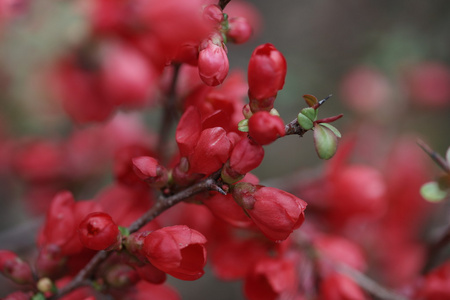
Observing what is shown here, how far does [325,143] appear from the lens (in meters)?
0.56

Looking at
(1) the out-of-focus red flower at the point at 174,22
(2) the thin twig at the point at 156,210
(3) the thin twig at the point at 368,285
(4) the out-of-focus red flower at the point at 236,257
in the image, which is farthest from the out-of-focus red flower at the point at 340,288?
(1) the out-of-focus red flower at the point at 174,22

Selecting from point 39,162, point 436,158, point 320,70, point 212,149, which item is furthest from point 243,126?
point 320,70

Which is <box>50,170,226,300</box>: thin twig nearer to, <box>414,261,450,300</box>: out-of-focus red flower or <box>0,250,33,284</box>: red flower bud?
<box>0,250,33,284</box>: red flower bud

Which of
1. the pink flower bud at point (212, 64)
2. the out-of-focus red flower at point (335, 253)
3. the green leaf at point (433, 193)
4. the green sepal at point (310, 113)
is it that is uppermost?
the pink flower bud at point (212, 64)

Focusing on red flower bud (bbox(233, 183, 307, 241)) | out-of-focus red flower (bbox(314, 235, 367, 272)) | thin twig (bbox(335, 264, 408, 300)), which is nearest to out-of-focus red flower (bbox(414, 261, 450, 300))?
thin twig (bbox(335, 264, 408, 300))

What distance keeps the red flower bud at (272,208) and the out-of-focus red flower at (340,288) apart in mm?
310

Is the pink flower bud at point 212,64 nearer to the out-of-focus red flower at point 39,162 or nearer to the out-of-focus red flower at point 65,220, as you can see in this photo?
the out-of-focus red flower at point 65,220

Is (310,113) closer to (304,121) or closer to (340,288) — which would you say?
(304,121)

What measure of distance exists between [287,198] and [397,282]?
2.63 ft

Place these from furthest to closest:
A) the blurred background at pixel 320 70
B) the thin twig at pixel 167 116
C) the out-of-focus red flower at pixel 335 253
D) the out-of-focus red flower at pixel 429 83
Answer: the out-of-focus red flower at pixel 429 83
the blurred background at pixel 320 70
the out-of-focus red flower at pixel 335 253
the thin twig at pixel 167 116

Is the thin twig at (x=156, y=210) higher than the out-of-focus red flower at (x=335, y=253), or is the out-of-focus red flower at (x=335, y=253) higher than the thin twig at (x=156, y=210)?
the thin twig at (x=156, y=210)

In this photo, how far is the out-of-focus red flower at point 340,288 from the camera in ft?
2.82

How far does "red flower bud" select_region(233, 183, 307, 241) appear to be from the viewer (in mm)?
595

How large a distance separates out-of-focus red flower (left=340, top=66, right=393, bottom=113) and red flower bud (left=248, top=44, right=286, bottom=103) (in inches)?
47.5
